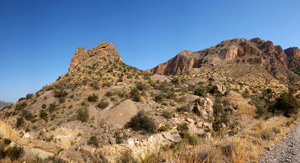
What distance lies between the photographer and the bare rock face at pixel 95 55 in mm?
32559

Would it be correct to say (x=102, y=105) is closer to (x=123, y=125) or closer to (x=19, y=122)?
(x=123, y=125)

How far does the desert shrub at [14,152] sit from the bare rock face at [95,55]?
95.0 ft

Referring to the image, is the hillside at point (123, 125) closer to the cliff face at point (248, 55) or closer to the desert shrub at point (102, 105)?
the desert shrub at point (102, 105)

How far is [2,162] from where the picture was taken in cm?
401

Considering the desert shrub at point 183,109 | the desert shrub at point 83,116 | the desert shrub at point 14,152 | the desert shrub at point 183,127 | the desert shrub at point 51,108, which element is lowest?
the desert shrub at point 183,127

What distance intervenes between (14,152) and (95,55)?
3425 cm

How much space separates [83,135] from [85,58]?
2852 centimetres

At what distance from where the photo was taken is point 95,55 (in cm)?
3572

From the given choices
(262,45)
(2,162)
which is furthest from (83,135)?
(262,45)

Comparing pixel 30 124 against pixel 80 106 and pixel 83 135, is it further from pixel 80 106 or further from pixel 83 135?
pixel 83 135

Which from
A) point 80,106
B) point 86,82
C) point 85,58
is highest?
point 85,58

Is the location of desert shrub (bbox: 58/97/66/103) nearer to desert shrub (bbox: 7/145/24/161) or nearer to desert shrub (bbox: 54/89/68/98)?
desert shrub (bbox: 54/89/68/98)

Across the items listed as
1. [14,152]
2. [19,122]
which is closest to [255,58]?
[14,152]

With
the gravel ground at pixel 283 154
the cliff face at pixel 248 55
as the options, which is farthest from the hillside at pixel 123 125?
the cliff face at pixel 248 55
